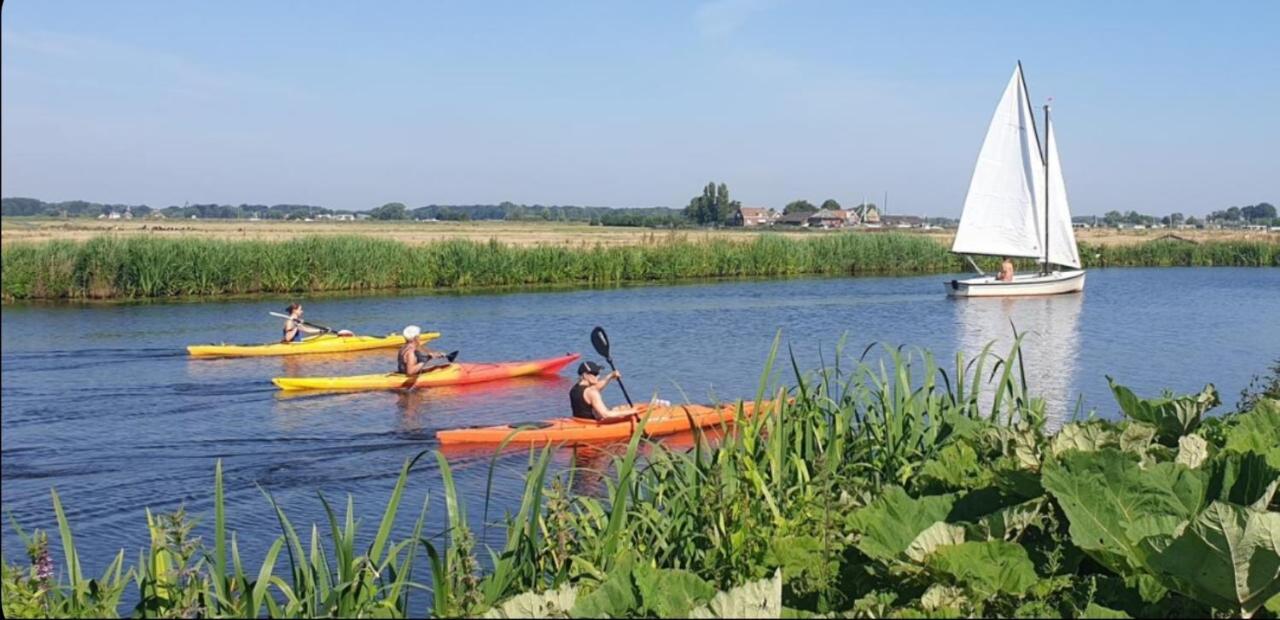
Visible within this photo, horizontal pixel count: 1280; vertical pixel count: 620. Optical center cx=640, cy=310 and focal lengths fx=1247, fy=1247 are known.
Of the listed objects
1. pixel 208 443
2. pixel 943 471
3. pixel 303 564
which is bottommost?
pixel 208 443

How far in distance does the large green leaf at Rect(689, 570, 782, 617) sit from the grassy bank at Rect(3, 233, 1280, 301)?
18913mm

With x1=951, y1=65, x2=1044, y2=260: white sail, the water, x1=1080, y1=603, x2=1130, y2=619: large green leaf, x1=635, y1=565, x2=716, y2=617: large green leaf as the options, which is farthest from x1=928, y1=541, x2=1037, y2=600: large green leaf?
x1=951, y1=65, x2=1044, y2=260: white sail

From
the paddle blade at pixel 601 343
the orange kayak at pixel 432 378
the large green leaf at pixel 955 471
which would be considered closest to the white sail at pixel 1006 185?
the orange kayak at pixel 432 378

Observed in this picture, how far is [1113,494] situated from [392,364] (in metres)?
17.8

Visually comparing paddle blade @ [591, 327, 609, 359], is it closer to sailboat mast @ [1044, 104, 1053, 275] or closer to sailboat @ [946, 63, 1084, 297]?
sailboat @ [946, 63, 1084, 297]

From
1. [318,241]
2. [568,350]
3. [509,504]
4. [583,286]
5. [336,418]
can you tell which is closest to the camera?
[509,504]

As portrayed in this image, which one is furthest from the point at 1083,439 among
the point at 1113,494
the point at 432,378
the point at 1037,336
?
the point at 1037,336

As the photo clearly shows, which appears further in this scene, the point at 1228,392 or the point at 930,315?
the point at 930,315

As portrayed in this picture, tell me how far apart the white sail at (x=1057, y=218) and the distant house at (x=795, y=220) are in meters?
81.6

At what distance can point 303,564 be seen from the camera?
15.3ft

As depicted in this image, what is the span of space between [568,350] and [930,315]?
1014 centimetres

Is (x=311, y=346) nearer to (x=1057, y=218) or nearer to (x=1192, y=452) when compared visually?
(x=1192, y=452)

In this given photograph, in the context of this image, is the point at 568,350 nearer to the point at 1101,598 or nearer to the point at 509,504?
the point at 509,504

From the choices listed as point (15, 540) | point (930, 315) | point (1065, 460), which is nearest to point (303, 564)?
point (1065, 460)
